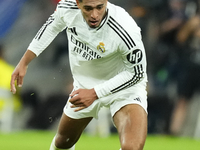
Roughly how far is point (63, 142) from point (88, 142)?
2774mm

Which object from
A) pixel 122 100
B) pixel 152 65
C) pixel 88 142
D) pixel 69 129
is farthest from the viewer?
pixel 152 65

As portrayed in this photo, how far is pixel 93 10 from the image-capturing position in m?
4.05

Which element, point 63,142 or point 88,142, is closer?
point 63,142

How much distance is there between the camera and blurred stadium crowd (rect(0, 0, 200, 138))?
318 inches

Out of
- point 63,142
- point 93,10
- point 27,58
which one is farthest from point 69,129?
point 93,10

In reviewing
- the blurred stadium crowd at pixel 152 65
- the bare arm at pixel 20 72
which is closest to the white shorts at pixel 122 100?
the bare arm at pixel 20 72

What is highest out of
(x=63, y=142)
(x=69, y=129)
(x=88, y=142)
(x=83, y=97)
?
(x=83, y=97)

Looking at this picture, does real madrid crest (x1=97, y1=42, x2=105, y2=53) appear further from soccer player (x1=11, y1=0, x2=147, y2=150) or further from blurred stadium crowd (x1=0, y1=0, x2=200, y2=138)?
blurred stadium crowd (x1=0, y1=0, x2=200, y2=138)

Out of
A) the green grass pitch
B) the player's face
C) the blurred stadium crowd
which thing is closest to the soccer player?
the player's face

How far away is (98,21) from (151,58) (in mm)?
4157

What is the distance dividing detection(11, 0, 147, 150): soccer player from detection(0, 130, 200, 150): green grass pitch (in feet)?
7.46

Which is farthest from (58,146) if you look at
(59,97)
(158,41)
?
(158,41)

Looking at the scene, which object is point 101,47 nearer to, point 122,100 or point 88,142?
point 122,100

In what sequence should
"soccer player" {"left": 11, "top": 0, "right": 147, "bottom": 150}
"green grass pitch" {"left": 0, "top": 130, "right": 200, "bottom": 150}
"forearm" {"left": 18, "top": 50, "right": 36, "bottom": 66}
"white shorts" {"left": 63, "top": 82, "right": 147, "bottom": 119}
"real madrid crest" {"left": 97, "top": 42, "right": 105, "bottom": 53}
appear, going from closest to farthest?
1. "soccer player" {"left": 11, "top": 0, "right": 147, "bottom": 150}
2. "real madrid crest" {"left": 97, "top": 42, "right": 105, "bottom": 53}
3. "white shorts" {"left": 63, "top": 82, "right": 147, "bottom": 119}
4. "forearm" {"left": 18, "top": 50, "right": 36, "bottom": 66}
5. "green grass pitch" {"left": 0, "top": 130, "right": 200, "bottom": 150}
